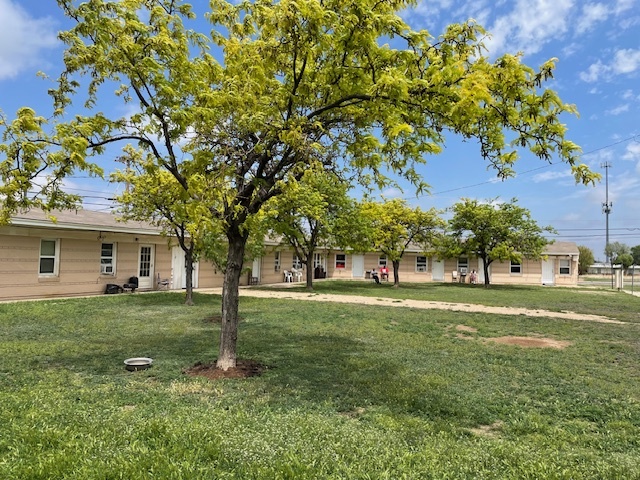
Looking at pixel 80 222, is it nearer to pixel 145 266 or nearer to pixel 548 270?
pixel 145 266

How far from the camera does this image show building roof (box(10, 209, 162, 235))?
1434 cm

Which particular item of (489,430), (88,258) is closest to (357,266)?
(88,258)

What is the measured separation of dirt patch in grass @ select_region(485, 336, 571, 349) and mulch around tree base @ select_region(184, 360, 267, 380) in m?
5.50

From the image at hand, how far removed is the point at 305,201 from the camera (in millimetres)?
19797

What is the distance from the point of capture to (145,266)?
19.7 metres

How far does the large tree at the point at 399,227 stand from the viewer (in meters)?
28.3

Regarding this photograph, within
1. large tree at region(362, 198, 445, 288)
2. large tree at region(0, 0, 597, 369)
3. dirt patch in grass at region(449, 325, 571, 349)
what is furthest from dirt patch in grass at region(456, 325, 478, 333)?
large tree at region(362, 198, 445, 288)

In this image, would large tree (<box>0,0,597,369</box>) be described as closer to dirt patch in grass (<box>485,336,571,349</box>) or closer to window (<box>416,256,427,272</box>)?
dirt patch in grass (<box>485,336,571,349</box>)

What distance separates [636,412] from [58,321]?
37.4ft

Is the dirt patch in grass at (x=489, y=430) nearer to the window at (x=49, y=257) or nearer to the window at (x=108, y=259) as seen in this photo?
the window at (x=49, y=257)

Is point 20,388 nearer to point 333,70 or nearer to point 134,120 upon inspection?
point 134,120

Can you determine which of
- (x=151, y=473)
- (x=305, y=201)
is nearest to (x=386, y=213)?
(x=305, y=201)

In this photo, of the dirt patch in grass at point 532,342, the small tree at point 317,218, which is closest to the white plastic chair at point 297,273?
the small tree at point 317,218

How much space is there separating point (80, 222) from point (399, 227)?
18.4 m
